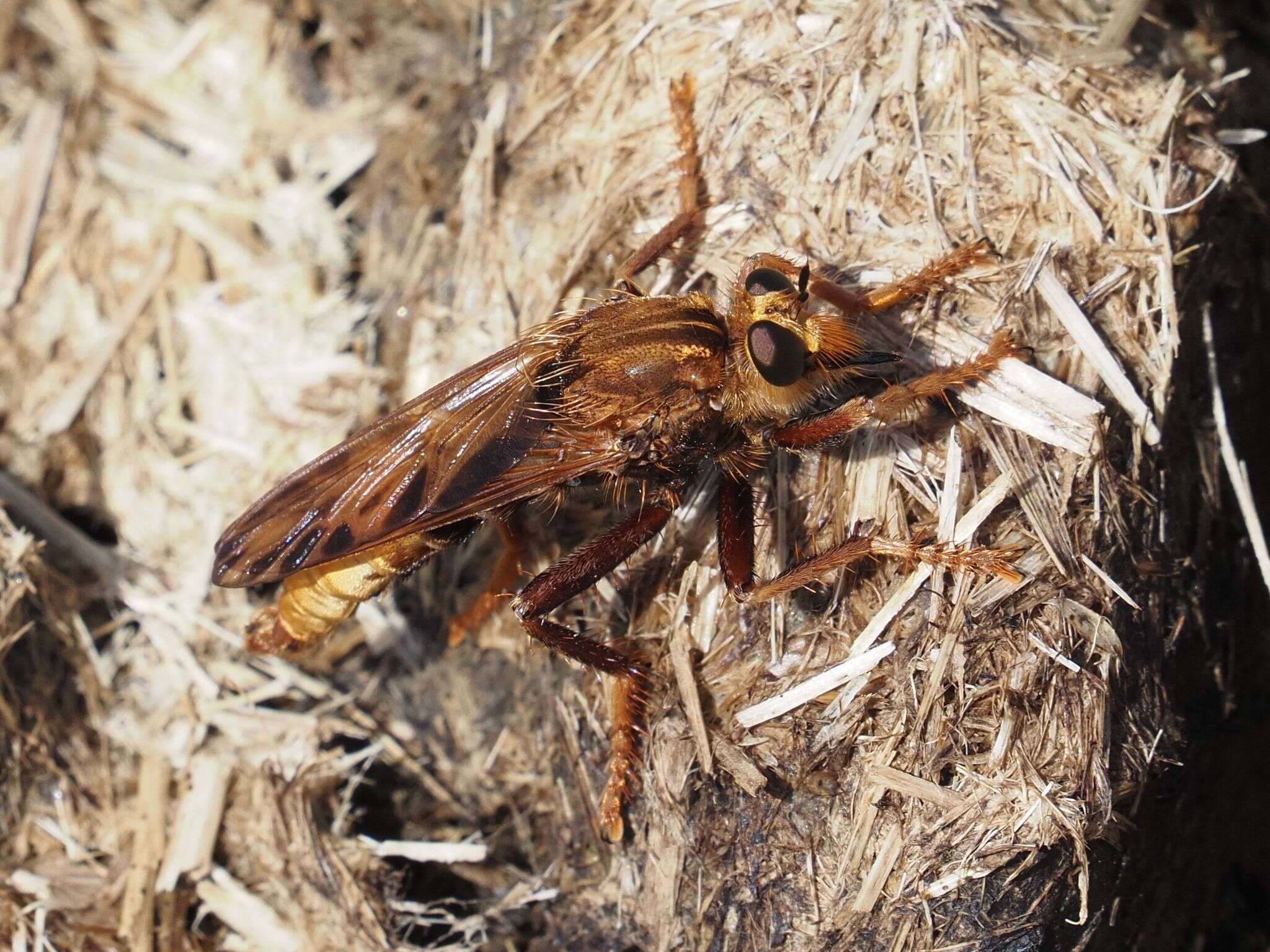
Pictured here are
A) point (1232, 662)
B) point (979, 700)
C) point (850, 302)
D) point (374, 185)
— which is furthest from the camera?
point (374, 185)

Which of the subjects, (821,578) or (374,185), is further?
(374,185)

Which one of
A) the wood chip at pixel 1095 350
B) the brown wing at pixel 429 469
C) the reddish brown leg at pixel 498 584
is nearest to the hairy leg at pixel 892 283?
the wood chip at pixel 1095 350

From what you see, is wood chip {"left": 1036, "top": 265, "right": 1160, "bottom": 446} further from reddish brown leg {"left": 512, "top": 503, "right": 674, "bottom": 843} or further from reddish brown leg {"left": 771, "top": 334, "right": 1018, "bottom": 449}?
reddish brown leg {"left": 512, "top": 503, "right": 674, "bottom": 843}

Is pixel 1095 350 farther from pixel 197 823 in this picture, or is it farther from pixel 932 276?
pixel 197 823

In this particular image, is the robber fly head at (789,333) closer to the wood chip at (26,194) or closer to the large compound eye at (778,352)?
the large compound eye at (778,352)

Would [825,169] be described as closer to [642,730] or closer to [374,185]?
[642,730]

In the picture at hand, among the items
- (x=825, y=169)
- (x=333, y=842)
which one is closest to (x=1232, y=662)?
(x=825, y=169)
